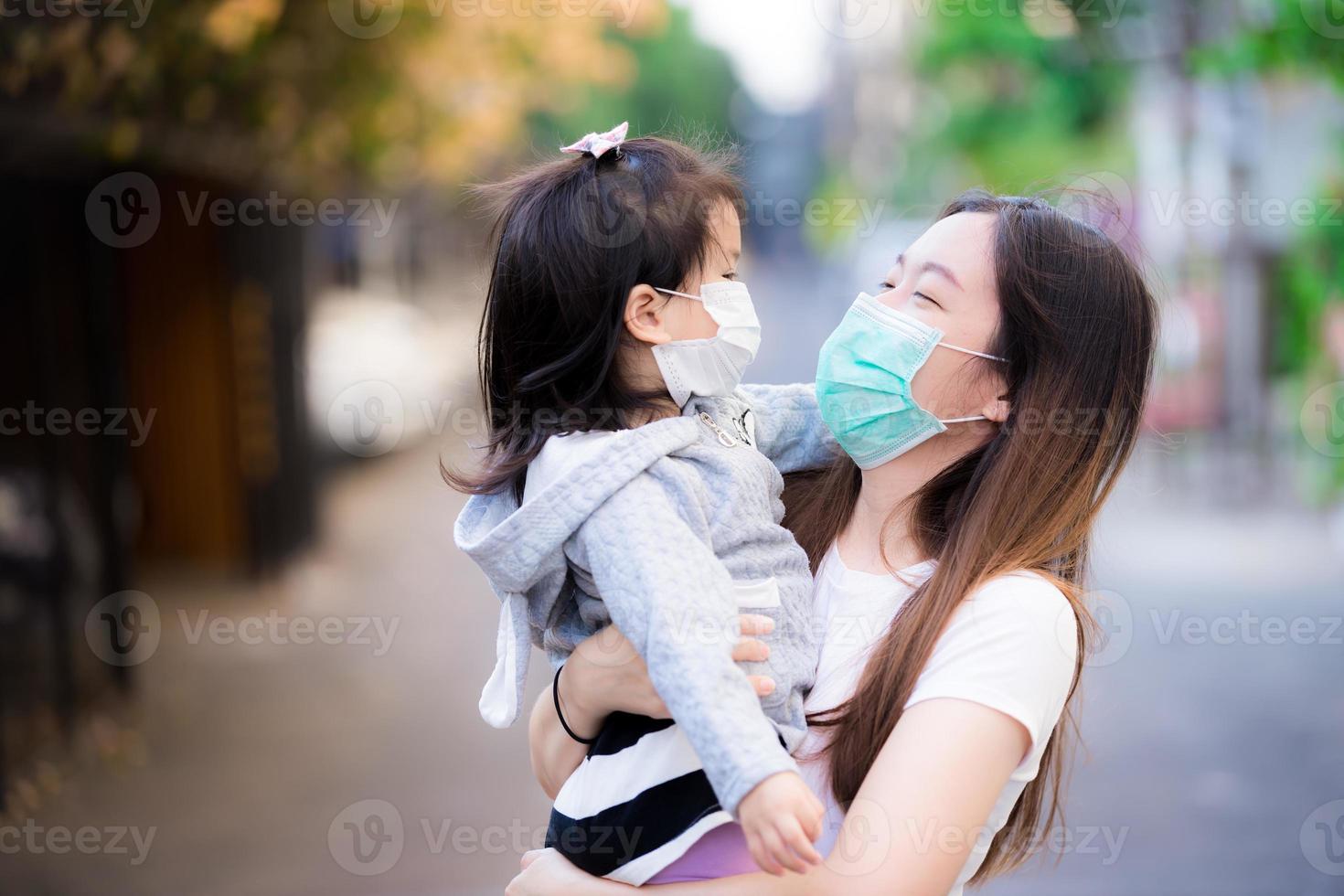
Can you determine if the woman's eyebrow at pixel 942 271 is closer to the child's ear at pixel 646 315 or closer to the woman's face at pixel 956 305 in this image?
the woman's face at pixel 956 305

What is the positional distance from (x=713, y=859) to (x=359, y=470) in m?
11.6

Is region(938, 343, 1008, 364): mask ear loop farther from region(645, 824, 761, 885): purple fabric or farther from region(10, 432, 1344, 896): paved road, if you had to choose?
region(10, 432, 1344, 896): paved road

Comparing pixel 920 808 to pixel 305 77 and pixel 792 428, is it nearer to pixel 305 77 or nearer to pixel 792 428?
pixel 792 428

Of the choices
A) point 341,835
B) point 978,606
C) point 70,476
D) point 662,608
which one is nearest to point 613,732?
point 662,608

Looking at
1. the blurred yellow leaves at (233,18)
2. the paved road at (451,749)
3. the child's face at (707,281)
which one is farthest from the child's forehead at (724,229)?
the blurred yellow leaves at (233,18)

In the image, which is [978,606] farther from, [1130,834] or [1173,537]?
[1173,537]

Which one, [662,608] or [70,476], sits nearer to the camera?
[662,608]

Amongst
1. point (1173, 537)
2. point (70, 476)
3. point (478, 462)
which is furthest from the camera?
point (1173, 537)

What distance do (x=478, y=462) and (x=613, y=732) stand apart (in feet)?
1.54

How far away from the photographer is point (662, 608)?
5.06ft

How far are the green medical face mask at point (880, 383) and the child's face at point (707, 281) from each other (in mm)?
268

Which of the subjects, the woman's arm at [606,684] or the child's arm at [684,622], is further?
the woman's arm at [606,684]

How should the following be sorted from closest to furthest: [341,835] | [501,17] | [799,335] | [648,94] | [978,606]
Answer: [978,606] < [341,835] < [501,17] < [799,335] < [648,94]

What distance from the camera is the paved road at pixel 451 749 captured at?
4473 mm
